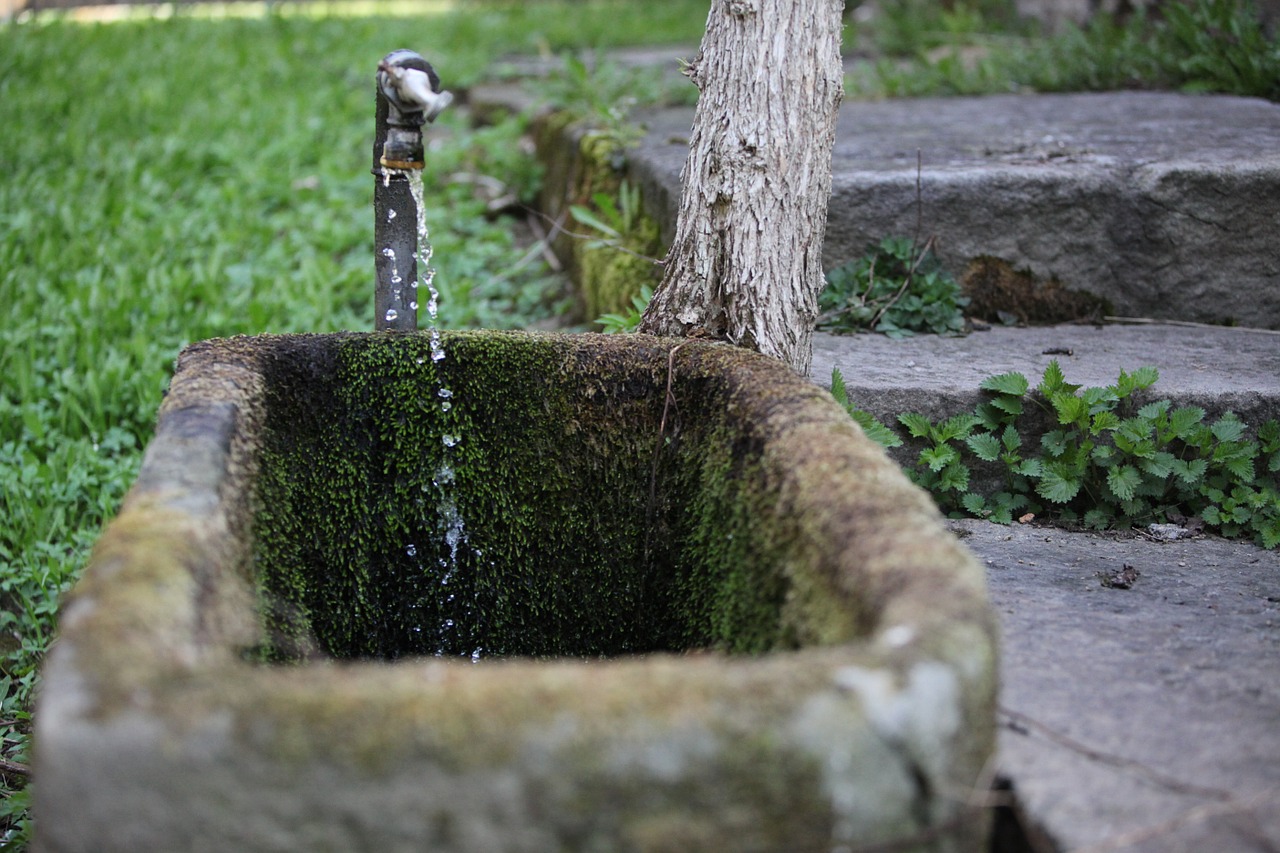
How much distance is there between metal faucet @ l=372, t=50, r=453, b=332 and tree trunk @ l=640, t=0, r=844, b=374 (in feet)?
1.70

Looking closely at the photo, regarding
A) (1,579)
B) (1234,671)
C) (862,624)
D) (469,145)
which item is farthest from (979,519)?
(469,145)

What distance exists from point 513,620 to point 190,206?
126 inches

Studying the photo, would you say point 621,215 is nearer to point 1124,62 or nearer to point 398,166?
point 398,166

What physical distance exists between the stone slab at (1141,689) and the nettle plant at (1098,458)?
97mm

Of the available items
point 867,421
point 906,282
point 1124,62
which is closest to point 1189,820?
point 867,421

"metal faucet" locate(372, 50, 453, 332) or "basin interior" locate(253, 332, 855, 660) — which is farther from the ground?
"metal faucet" locate(372, 50, 453, 332)

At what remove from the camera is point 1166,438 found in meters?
2.22

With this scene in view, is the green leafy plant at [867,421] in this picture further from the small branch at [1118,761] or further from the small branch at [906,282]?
the small branch at [1118,761]

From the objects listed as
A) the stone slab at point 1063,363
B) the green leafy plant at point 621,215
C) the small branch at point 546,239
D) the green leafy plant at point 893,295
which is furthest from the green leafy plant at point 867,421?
the small branch at point 546,239

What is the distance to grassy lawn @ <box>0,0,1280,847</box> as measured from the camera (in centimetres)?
295

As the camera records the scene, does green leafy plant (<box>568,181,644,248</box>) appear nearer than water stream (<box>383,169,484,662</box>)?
No

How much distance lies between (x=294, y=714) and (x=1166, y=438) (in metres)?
1.83

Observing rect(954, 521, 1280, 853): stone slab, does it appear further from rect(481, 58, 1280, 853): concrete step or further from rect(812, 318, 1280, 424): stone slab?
rect(812, 318, 1280, 424): stone slab

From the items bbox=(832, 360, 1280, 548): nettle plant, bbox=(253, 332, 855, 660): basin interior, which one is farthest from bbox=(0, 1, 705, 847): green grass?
bbox=(832, 360, 1280, 548): nettle plant
